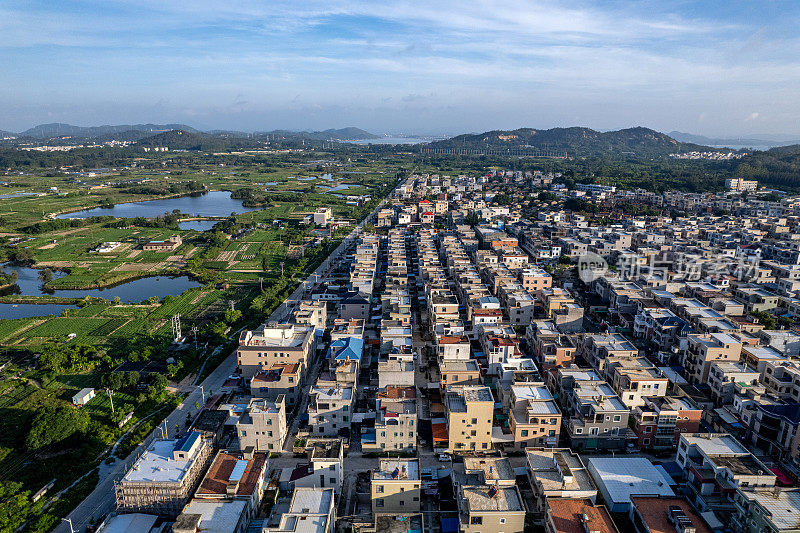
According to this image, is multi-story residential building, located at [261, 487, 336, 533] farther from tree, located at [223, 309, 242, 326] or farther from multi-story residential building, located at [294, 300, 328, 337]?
tree, located at [223, 309, 242, 326]

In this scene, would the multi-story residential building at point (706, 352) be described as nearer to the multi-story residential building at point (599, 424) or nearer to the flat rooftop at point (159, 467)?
the multi-story residential building at point (599, 424)

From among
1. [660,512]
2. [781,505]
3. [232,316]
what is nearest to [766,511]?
[781,505]

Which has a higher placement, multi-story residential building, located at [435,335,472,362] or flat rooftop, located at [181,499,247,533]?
multi-story residential building, located at [435,335,472,362]

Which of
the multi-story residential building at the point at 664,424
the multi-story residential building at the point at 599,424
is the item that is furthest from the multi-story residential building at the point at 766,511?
the multi-story residential building at the point at 599,424

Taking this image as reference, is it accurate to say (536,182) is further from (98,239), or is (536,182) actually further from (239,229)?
(98,239)

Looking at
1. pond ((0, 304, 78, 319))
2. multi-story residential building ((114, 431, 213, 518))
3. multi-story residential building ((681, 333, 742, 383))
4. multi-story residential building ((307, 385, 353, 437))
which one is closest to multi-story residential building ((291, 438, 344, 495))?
multi-story residential building ((307, 385, 353, 437))

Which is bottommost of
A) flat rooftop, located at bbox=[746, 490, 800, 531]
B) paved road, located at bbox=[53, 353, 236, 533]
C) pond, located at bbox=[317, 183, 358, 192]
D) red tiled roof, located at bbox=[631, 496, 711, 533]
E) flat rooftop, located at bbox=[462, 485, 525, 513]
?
paved road, located at bbox=[53, 353, 236, 533]
